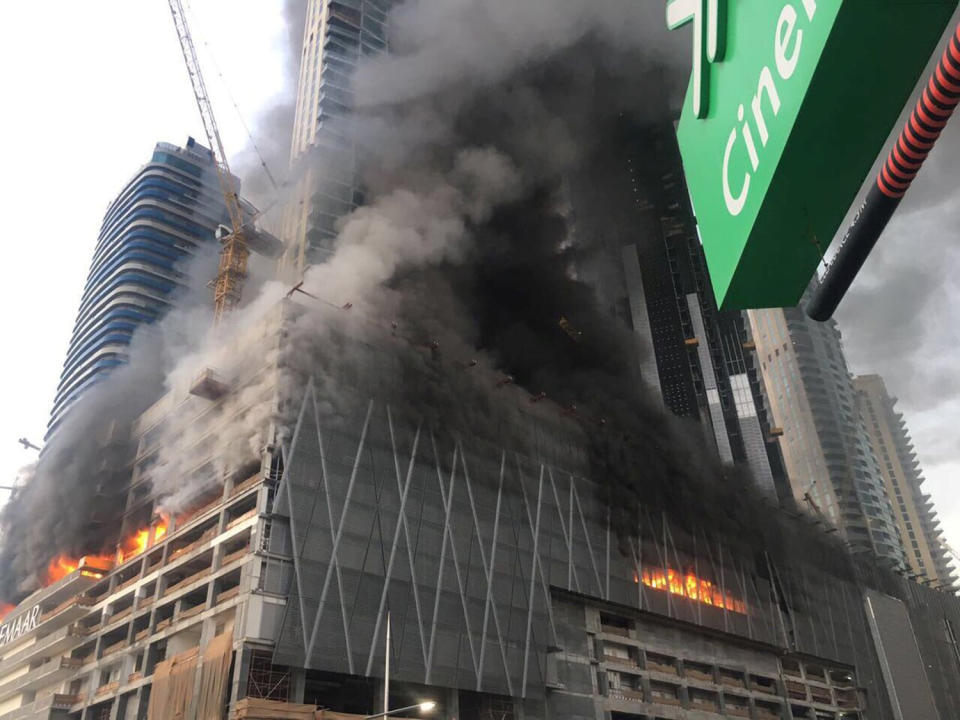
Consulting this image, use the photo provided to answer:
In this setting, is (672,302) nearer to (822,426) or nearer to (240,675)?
(822,426)

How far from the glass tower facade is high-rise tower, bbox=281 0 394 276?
53.7 m

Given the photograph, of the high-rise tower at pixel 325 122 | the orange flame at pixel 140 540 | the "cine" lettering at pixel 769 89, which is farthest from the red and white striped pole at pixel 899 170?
the high-rise tower at pixel 325 122

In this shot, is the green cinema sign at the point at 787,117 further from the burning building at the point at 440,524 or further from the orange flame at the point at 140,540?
the orange flame at the point at 140,540

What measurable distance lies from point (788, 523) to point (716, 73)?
3773 inches

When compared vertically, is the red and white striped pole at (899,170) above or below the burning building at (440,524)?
below

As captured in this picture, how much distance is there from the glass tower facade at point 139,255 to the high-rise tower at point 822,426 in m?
122

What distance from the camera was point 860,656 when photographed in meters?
87.6

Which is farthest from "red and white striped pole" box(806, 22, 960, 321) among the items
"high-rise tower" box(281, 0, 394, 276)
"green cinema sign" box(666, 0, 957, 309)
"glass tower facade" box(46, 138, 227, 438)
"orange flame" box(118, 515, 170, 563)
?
"glass tower facade" box(46, 138, 227, 438)

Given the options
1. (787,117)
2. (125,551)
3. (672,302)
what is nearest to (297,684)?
(125,551)

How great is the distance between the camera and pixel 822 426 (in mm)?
161500

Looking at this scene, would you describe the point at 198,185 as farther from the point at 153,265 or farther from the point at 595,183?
the point at 595,183

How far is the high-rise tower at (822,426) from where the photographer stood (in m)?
155

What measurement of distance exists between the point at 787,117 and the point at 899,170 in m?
1.24

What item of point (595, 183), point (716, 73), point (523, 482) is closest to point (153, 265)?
point (595, 183)
